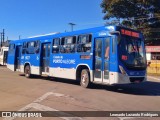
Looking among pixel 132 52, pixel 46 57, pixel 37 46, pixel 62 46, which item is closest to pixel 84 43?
pixel 62 46

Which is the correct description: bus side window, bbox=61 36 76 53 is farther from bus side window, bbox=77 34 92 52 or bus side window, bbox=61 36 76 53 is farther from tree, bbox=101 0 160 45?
tree, bbox=101 0 160 45

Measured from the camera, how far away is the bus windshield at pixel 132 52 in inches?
575

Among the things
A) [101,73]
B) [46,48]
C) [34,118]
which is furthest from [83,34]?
[34,118]

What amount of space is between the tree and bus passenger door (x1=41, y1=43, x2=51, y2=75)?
3432 cm

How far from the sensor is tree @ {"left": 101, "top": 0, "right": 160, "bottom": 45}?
53.8 meters

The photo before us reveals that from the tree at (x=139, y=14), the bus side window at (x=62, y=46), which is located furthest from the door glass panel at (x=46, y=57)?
the tree at (x=139, y=14)

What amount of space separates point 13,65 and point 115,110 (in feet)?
54.4

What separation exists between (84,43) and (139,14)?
41.1 meters

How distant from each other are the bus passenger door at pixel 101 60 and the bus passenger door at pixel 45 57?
5.70 meters

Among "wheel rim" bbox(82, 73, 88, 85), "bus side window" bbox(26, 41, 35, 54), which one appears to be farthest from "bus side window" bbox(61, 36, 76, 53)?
"bus side window" bbox(26, 41, 35, 54)

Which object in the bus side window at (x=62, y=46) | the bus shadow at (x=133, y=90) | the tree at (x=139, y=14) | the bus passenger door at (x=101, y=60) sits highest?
the tree at (x=139, y=14)

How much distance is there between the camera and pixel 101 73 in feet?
50.2

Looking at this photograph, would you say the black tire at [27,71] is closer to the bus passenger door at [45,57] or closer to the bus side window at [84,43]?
the bus passenger door at [45,57]

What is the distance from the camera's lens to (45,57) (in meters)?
21.1
